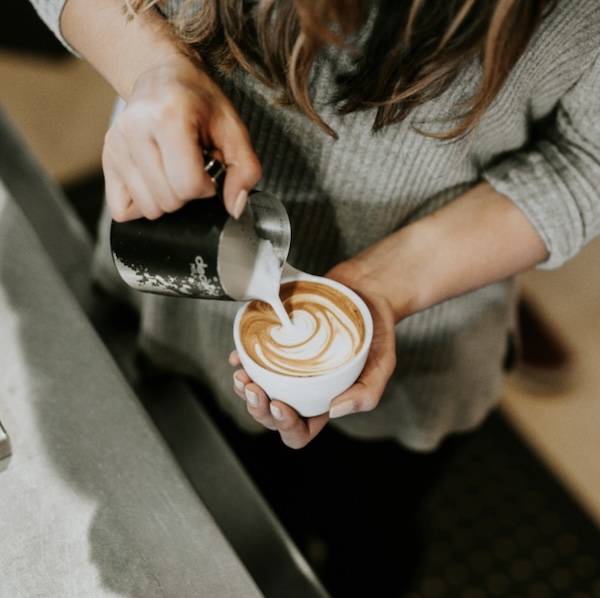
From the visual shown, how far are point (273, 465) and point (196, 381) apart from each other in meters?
0.38

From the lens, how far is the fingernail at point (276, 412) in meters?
0.73

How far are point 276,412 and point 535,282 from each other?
62.8 inches

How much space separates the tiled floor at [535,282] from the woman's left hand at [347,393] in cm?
115

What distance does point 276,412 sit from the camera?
0.73m

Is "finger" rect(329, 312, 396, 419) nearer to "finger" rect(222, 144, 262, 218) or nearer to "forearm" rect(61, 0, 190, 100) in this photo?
"finger" rect(222, 144, 262, 218)

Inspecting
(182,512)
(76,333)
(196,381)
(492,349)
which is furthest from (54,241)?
(492,349)

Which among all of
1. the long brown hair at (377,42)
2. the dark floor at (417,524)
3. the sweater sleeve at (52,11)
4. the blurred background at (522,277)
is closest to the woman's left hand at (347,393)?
the long brown hair at (377,42)

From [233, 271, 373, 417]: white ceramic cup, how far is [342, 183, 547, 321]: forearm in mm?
144

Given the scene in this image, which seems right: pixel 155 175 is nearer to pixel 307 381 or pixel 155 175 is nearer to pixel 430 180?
pixel 307 381

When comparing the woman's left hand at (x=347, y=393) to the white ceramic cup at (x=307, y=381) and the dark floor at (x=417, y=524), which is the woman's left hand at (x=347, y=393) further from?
the dark floor at (x=417, y=524)

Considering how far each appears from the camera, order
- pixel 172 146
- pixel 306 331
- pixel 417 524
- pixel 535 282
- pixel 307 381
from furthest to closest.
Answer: pixel 535 282, pixel 417 524, pixel 306 331, pixel 307 381, pixel 172 146

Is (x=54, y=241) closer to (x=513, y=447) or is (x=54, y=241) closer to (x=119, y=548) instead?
(x=119, y=548)

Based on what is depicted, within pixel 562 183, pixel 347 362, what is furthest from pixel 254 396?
pixel 562 183

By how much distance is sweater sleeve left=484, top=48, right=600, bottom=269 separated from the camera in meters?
0.84
